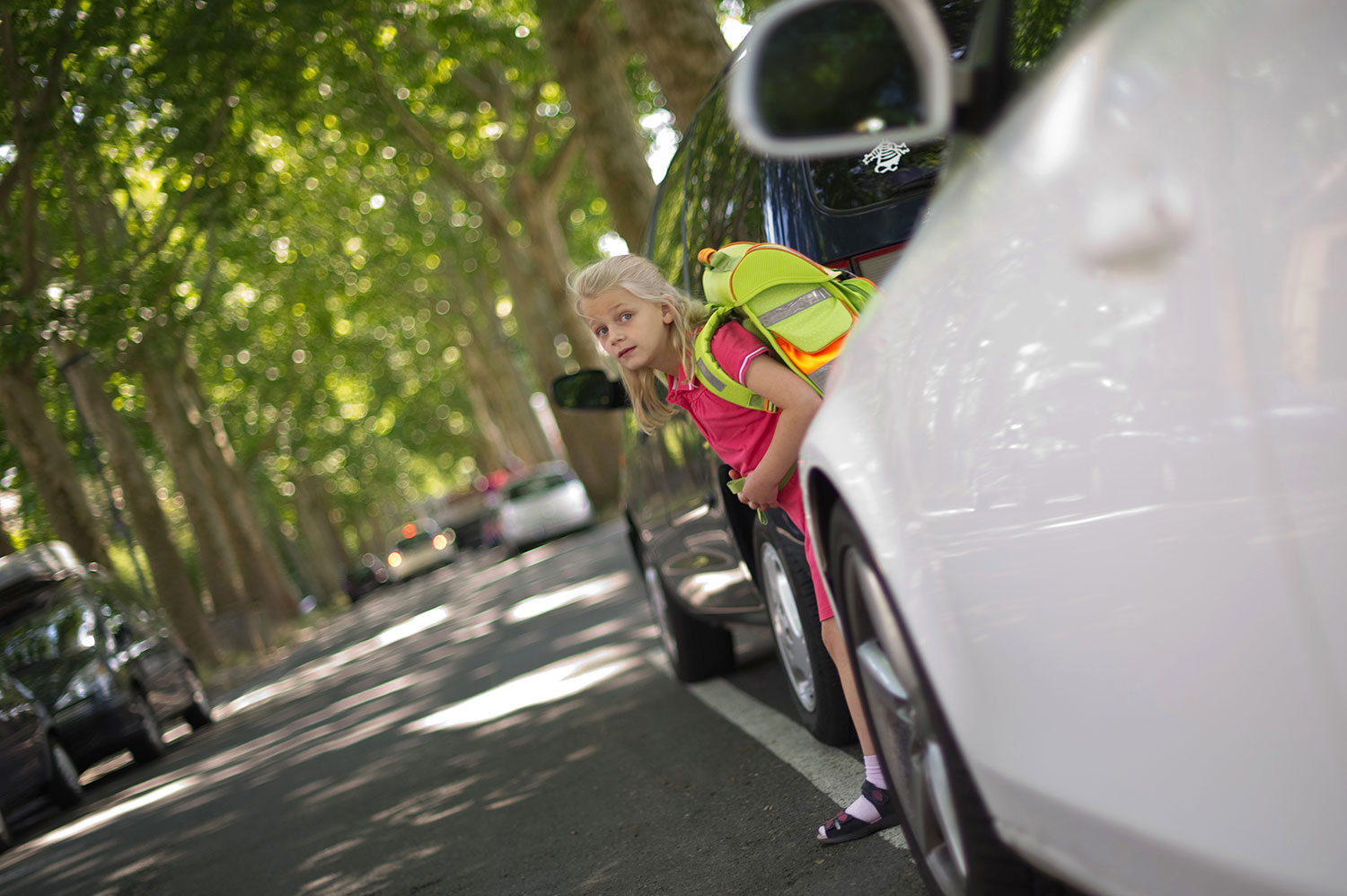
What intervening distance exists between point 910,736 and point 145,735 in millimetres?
10963

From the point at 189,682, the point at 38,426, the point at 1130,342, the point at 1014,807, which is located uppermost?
the point at 38,426

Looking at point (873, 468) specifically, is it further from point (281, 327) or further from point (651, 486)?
point (281, 327)

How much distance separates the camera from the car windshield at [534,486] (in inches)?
1147

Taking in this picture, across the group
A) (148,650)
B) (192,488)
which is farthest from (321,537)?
(148,650)

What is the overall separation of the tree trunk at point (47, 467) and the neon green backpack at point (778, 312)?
729 inches

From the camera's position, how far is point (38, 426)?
20609 millimetres

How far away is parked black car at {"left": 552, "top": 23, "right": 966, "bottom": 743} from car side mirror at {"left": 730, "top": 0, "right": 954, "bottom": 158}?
76.7 inches

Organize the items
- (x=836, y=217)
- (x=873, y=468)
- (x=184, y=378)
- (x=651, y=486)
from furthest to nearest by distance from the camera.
→ (x=184, y=378)
(x=651, y=486)
(x=836, y=217)
(x=873, y=468)

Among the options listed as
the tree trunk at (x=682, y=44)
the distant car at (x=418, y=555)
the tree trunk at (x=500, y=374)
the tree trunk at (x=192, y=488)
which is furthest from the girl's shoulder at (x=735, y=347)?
the distant car at (x=418, y=555)

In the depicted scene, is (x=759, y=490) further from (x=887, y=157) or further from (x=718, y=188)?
(x=718, y=188)

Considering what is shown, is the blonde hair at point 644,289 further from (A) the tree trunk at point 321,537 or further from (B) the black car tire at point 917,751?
(A) the tree trunk at point 321,537

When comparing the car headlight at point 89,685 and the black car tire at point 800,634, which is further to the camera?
the car headlight at point 89,685

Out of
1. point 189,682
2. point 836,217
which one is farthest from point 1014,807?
point 189,682

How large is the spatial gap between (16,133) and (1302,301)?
18145 mm
